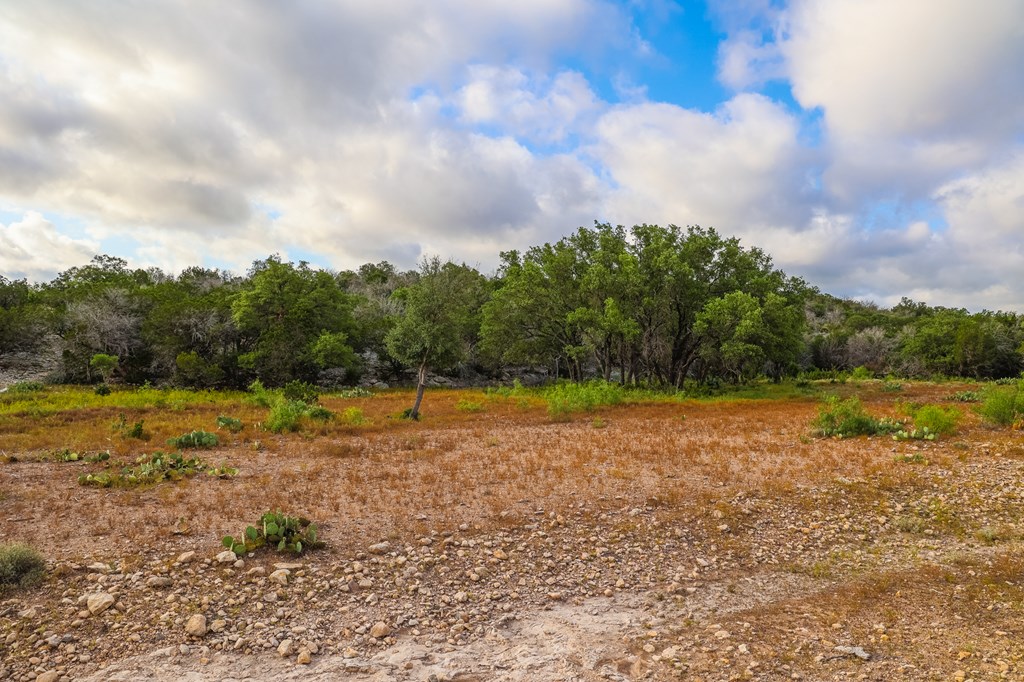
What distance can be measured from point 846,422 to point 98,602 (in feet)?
64.2

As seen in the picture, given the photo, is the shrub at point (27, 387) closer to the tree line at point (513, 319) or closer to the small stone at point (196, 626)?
the tree line at point (513, 319)

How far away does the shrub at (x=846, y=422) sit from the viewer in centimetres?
1698

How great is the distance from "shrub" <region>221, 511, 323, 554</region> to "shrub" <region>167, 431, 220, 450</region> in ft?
27.9

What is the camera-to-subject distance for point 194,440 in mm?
14680

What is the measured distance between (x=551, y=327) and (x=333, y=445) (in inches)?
1099

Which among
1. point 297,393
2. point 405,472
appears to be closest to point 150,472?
point 405,472

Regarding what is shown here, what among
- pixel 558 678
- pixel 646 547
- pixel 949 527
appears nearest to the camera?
pixel 558 678

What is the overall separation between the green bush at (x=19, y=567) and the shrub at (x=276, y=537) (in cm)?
199

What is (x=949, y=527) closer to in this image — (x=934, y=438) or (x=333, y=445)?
(x=934, y=438)

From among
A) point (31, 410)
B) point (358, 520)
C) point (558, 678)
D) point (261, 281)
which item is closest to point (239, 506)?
point (358, 520)

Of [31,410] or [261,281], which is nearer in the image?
[31,410]

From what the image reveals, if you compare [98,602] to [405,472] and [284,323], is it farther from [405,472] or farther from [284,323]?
[284,323]

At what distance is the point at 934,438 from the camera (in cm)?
1545

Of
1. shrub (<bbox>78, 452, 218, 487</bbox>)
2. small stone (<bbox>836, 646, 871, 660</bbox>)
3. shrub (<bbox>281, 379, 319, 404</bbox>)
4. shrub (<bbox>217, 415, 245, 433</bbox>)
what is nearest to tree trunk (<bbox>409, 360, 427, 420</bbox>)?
shrub (<bbox>281, 379, 319, 404</bbox>)
